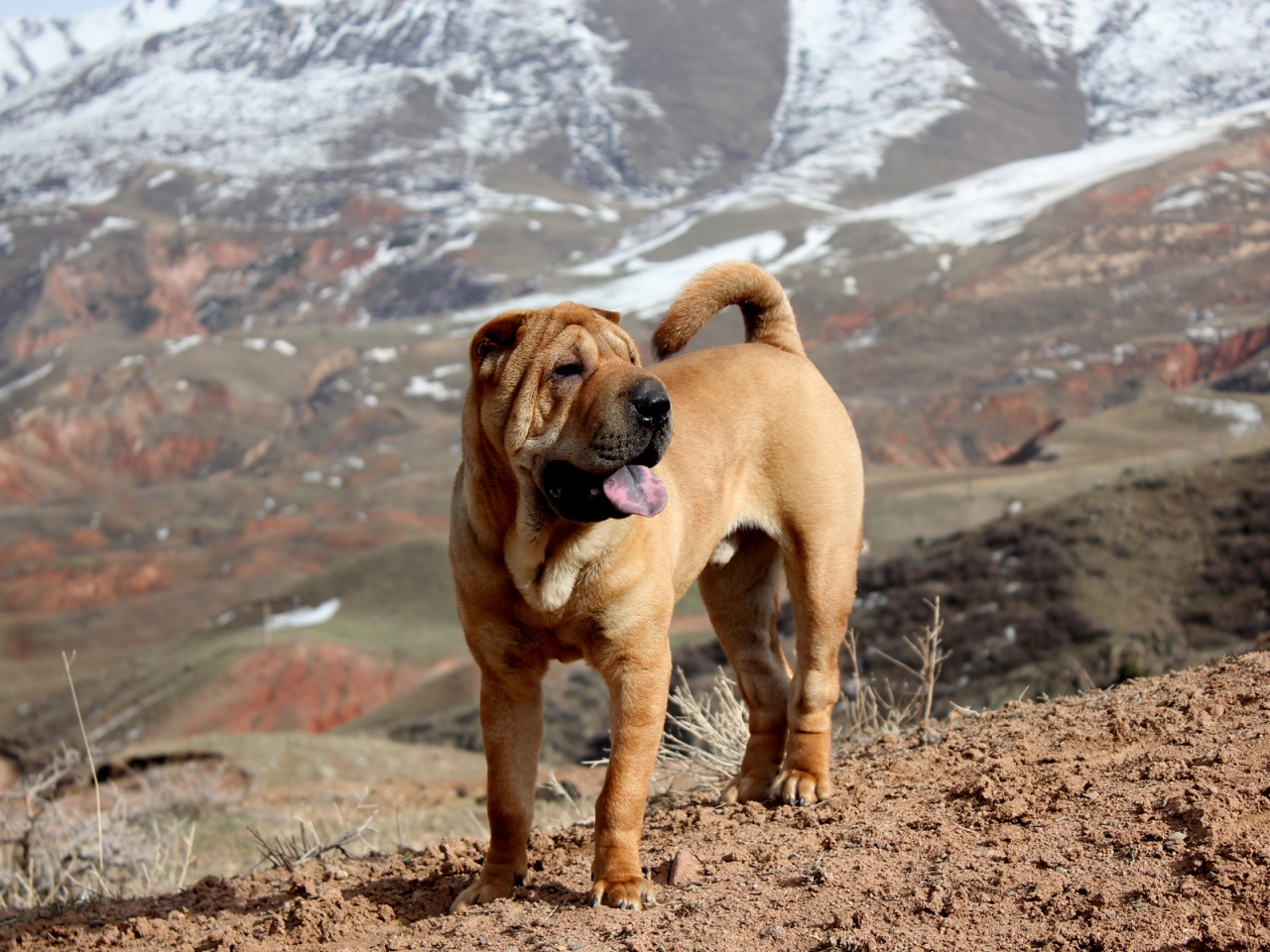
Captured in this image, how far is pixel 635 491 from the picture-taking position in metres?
4.13

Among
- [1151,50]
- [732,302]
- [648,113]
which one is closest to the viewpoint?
[732,302]

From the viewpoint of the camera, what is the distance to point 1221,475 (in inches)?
1044

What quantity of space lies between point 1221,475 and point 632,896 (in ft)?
84.0

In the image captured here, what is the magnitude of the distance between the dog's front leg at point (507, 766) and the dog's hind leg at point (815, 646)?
4.37 feet

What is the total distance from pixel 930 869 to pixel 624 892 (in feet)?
3.32

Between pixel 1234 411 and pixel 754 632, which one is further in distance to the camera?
pixel 1234 411

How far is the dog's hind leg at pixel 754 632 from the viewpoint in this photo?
19.5 feet

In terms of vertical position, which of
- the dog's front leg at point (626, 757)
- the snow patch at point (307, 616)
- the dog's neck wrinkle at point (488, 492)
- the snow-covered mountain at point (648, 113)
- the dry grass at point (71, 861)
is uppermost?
the dog's neck wrinkle at point (488, 492)

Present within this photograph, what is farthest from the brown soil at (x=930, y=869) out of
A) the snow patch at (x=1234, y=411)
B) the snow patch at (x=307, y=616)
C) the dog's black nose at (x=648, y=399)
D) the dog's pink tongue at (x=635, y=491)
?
the snow patch at (x=1234, y=411)

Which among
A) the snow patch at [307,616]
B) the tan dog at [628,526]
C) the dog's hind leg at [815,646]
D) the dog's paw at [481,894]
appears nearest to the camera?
the tan dog at [628,526]

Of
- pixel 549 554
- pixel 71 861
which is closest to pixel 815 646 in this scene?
pixel 549 554

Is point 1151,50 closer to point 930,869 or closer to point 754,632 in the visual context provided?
point 754,632

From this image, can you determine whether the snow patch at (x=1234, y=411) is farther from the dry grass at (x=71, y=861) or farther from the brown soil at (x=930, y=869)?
the dry grass at (x=71, y=861)

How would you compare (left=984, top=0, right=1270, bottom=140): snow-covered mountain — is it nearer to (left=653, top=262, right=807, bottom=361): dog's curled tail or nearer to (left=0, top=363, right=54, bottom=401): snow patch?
(left=0, top=363, right=54, bottom=401): snow patch
